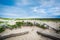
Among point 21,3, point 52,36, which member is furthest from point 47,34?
point 21,3

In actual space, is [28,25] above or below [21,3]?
below

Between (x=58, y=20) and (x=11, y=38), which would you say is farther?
(x=58, y=20)

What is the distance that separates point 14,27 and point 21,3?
1.34 ft

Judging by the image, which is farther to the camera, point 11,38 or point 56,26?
point 56,26

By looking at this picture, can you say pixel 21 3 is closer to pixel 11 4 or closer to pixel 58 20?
pixel 11 4

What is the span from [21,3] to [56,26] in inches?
27.7

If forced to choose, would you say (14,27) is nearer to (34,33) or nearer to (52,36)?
(34,33)

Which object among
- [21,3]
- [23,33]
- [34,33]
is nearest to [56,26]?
[34,33]

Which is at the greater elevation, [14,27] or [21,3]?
[21,3]

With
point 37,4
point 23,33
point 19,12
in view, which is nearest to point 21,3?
point 19,12

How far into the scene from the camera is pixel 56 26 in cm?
181

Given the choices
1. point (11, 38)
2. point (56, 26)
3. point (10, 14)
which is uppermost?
point (10, 14)

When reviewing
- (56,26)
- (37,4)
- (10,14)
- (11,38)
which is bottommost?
(11,38)

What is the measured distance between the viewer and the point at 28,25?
5.80 feet
